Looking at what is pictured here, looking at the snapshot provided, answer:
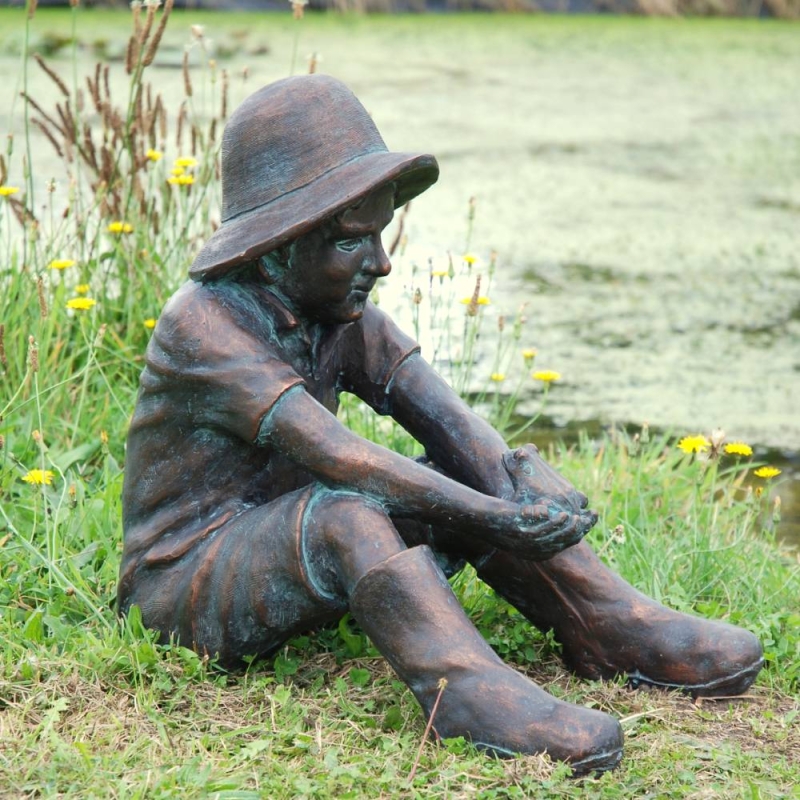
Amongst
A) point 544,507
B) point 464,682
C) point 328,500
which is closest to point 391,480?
point 328,500

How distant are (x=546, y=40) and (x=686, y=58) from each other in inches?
45.6

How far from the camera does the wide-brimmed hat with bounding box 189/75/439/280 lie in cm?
244

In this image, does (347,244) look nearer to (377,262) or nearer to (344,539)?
(377,262)

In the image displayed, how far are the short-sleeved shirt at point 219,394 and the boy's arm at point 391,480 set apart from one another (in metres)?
0.05

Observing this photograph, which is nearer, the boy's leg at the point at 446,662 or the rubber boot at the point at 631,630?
the boy's leg at the point at 446,662

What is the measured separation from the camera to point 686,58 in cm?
1059

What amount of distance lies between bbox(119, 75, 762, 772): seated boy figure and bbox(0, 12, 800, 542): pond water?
5.59 feet

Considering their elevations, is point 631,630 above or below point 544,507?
below

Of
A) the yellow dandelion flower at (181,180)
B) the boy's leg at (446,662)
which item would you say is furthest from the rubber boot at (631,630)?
the yellow dandelion flower at (181,180)

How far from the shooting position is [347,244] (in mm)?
2514

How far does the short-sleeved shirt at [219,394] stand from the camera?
2.50 m

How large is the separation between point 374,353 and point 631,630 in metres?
0.76

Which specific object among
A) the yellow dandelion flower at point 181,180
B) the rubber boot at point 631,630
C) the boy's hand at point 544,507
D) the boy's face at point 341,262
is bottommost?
the rubber boot at point 631,630

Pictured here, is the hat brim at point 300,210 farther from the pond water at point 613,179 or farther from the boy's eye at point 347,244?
the pond water at point 613,179
